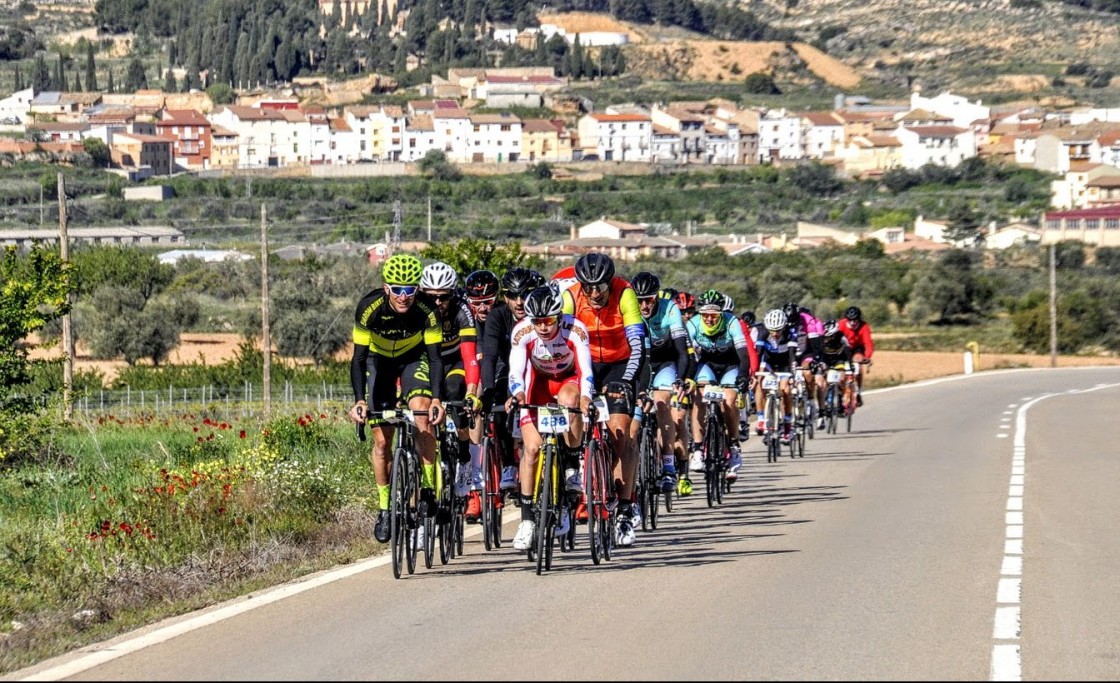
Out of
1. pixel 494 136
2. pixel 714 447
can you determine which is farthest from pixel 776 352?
pixel 494 136

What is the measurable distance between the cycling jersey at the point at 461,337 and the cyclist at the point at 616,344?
719mm

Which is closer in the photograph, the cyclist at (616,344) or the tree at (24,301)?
the cyclist at (616,344)

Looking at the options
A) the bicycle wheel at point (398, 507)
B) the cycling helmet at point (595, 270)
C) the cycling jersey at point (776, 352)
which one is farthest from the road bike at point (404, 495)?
the cycling jersey at point (776, 352)

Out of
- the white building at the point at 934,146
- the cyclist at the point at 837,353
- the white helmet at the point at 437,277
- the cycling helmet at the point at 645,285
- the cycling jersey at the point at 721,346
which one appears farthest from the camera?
the white building at the point at 934,146

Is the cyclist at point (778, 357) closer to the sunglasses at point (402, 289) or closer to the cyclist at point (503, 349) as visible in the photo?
the cyclist at point (503, 349)

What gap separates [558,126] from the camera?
18362 cm

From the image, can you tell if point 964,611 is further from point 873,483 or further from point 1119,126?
point 1119,126

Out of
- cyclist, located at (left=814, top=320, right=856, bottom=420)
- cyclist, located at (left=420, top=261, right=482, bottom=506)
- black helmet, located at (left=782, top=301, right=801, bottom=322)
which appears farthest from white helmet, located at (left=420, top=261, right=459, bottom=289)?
cyclist, located at (left=814, top=320, right=856, bottom=420)

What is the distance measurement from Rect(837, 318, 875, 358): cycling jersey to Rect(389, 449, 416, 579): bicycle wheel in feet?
56.2

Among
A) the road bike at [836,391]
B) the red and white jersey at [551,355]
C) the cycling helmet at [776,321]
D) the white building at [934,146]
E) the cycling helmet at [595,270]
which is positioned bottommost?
the road bike at [836,391]

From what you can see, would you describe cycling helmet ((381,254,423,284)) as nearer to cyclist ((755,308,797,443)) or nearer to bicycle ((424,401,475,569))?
bicycle ((424,401,475,569))

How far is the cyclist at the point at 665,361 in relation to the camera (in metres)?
14.5

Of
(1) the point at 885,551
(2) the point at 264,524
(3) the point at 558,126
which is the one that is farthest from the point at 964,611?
(3) the point at 558,126

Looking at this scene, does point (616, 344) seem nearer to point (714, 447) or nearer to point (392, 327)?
point (392, 327)
